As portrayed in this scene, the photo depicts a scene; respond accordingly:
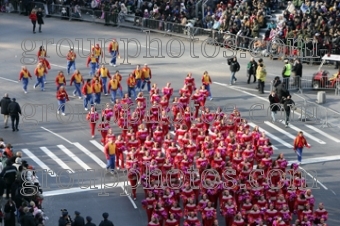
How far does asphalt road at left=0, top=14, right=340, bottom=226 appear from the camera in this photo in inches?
1567

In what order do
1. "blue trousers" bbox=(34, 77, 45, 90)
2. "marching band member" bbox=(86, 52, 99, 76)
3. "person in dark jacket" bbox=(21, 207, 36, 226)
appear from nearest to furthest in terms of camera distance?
"person in dark jacket" bbox=(21, 207, 36, 226), "blue trousers" bbox=(34, 77, 45, 90), "marching band member" bbox=(86, 52, 99, 76)

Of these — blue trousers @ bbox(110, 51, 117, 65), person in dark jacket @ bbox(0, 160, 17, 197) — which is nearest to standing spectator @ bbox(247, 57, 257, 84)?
blue trousers @ bbox(110, 51, 117, 65)

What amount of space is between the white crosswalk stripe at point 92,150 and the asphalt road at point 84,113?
0.04m

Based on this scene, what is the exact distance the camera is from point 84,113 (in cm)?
4862

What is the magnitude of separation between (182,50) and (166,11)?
5.23 m

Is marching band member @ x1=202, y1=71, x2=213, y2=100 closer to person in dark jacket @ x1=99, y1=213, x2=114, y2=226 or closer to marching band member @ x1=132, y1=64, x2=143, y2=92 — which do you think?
marching band member @ x1=132, y1=64, x2=143, y2=92

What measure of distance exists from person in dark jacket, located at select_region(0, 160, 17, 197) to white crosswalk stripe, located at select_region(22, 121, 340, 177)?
161 inches

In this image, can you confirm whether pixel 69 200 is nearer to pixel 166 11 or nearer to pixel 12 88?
pixel 12 88

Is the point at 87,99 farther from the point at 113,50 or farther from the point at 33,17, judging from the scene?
the point at 33,17

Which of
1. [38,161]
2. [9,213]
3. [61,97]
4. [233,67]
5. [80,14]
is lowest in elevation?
[9,213]

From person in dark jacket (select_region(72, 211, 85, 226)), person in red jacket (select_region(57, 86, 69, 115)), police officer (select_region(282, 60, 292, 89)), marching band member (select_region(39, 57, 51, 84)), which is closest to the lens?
person in dark jacket (select_region(72, 211, 85, 226))

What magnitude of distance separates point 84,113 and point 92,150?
4607 mm

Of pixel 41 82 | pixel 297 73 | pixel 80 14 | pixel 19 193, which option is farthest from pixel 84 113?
pixel 80 14

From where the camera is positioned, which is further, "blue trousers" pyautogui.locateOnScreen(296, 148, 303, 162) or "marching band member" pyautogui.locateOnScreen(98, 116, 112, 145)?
"marching band member" pyautogui.locateOnScreen(98, 116, 112, 145)
